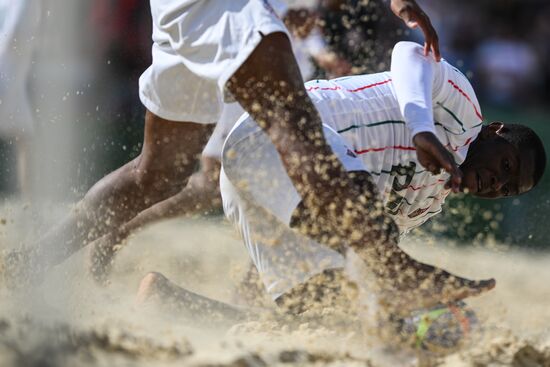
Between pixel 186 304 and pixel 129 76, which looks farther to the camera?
pixel 129 76

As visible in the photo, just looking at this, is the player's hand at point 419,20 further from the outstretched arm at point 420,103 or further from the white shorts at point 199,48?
the white shorts at point 199,48

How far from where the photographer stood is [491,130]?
12.4ft

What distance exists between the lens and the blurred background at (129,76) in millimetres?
4391

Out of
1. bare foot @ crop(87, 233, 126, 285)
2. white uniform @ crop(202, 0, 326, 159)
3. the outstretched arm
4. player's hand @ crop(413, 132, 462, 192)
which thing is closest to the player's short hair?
the outstretched arm

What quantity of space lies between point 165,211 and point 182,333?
910 mm

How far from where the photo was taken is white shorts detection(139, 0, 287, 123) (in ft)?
10.4

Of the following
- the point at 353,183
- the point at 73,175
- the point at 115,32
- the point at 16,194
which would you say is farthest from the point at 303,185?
the point at 115,32

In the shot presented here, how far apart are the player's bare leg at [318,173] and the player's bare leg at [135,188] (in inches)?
28.9

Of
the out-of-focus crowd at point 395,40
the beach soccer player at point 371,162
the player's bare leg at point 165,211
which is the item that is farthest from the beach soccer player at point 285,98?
the out-of-focus crowd at point 395,40

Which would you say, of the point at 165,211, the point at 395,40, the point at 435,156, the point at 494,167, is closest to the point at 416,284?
the point at 435,156

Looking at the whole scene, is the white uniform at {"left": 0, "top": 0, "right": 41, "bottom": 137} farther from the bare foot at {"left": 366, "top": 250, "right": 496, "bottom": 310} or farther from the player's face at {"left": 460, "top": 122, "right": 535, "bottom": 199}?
the bare foot at {"left": 366, "top": 250, "right": 496, "bottom": 310}

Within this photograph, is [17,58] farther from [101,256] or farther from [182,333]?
[182,333]

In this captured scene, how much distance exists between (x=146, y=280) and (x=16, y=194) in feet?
3.90

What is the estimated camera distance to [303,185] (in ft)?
10.4
